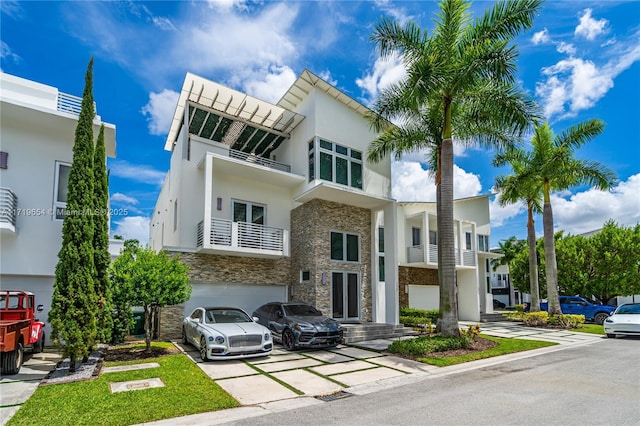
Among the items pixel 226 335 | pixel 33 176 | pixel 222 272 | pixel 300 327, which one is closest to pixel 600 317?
Answer: pixel 300 327

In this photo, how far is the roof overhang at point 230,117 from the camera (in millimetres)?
15703

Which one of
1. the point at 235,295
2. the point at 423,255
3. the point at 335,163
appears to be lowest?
the point at 235,295

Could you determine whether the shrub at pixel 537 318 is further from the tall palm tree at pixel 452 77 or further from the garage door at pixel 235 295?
the garage door at pixel 235 295

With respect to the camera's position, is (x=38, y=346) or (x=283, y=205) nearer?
(x=38, y=346)

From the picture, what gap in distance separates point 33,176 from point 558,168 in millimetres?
23363

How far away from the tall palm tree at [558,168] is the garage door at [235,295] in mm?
14633

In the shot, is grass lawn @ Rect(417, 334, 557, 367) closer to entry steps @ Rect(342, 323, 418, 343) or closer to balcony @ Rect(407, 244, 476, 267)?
entry steps @ Rect(342, 323, 418, 343)

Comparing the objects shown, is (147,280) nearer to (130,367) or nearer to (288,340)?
(130,367)

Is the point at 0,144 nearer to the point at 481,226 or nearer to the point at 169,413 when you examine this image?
the point at 169,413

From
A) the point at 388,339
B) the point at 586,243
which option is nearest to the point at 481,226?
the point at 586,243

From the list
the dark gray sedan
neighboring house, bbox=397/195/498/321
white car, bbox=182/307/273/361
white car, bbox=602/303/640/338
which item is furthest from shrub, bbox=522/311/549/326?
white car, bbox=182/307/273/361

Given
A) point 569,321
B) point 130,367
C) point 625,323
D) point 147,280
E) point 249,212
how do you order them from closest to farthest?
1. point 130,367
2. point 147,280
3. point 625,323
4. point 249,212
5. point 569,321

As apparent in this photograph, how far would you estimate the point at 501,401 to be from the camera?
21.7 feet

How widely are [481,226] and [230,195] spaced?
19.1 meters
